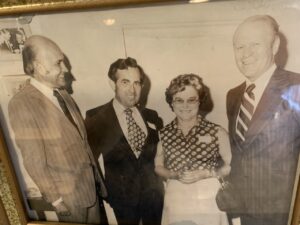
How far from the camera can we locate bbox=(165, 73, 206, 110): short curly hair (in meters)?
0.45

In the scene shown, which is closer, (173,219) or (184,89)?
(184,89)

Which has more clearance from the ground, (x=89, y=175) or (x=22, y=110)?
(x=22, y=110)

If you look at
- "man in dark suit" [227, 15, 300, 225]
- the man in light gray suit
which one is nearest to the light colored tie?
the man in light gray suit

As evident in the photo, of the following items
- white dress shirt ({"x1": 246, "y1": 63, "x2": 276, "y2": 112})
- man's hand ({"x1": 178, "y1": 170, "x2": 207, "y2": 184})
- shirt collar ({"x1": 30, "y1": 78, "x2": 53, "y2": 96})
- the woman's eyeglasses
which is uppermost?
shirt collar ({"x1": 30, "y1": 78, "x2": 53, "y2": 96})

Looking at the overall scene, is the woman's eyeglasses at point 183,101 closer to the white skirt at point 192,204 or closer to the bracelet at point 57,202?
the white skirt at point 192,204

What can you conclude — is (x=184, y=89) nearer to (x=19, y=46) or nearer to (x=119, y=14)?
(x=119, y=14)

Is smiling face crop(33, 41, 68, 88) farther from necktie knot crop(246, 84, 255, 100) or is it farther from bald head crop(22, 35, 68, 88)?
necktie knot crop(246, 84, 255, 100)

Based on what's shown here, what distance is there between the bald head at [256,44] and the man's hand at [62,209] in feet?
1.29

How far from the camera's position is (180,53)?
0.44 m

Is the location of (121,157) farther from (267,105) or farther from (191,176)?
(267,105)

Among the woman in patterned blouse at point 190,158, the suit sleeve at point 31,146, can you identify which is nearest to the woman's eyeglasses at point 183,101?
the woman in patterned blouse at point 190,158

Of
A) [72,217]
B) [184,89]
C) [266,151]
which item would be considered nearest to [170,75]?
[184,89]

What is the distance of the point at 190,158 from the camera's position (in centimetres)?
51

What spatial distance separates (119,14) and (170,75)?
0.36ft
